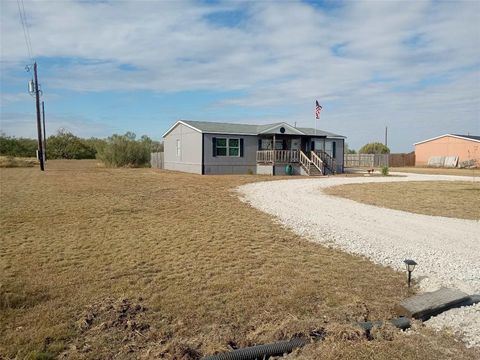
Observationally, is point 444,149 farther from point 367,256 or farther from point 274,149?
point 367,256

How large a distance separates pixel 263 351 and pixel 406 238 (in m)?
4.90

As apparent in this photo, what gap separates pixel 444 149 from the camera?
43.5m

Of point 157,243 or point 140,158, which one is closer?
point 157,243

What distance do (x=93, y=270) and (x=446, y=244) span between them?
231 inches

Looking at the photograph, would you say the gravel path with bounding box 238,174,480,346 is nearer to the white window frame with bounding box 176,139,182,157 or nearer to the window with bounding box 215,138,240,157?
the window with bounding box 215,138,240,157

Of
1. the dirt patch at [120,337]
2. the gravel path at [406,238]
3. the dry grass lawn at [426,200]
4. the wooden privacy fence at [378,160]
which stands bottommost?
the dirt patch at [120,337]

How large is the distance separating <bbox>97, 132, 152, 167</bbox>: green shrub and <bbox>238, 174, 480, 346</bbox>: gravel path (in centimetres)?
2624

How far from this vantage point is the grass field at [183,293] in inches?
124

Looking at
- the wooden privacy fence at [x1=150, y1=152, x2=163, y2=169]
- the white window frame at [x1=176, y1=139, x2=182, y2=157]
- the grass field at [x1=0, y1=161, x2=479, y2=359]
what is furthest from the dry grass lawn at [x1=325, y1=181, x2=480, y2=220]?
the wooden privacy fence at [x1=150, y1=152, x2=163, y2=169]

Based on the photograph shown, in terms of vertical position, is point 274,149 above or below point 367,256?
above

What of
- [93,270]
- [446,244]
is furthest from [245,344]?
[446,244]

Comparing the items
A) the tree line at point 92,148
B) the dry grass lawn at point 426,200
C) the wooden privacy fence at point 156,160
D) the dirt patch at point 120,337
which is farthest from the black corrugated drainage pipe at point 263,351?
the tree line at point 92,148

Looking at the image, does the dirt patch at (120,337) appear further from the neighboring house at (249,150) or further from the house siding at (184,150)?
the house siding at (184,150)

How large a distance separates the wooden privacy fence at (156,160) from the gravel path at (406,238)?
2230cm
